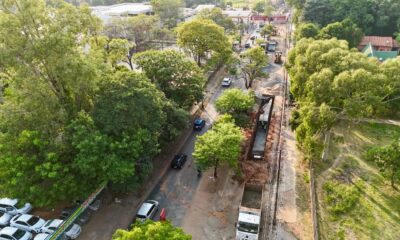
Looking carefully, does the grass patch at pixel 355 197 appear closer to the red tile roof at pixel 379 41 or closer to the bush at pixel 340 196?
the bush at pixel 340 196

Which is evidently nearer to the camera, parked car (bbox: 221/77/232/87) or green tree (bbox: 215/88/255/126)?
green tree (bbox: 215/88/255/126)

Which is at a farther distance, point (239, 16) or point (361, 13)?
point (239, 16)

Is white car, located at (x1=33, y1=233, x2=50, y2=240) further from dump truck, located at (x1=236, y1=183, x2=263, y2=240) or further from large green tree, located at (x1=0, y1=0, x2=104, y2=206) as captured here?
dump truck, located at (x1=236, y1=183, x2=263, y2=240)

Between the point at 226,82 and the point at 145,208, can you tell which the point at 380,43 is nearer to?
the point at 226,82

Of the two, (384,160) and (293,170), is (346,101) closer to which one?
(384,160)

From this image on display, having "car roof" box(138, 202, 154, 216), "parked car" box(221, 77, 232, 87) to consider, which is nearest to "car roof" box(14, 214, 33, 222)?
"car roof" box(138, 202, 154, 216)

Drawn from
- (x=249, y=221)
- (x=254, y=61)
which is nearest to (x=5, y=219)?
(x=249, y=221)

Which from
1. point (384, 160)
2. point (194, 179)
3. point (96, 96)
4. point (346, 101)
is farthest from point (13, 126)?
point (384, 160)
